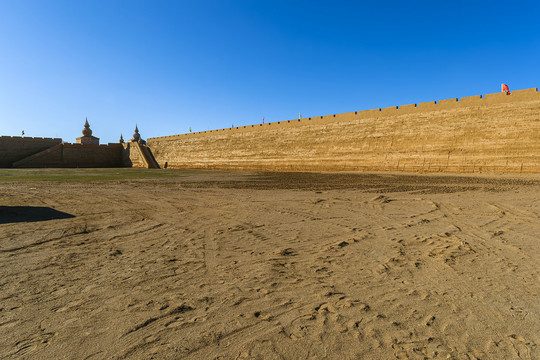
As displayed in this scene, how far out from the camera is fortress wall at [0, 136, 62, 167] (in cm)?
3819

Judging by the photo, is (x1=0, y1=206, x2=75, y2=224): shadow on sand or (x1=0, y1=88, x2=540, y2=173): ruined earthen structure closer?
(x1=0, y1=206, x2=75, y2=224): shadow on sand

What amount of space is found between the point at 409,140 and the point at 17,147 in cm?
4676

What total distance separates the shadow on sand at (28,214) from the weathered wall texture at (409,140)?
2114cm

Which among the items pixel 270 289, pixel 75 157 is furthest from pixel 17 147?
pixel 270 289

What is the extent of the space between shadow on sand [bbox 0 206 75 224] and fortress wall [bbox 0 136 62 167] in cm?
4231

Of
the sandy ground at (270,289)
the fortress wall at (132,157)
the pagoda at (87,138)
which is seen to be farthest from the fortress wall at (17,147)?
the sandy ground at (270,289)

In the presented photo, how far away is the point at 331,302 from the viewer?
2432mm

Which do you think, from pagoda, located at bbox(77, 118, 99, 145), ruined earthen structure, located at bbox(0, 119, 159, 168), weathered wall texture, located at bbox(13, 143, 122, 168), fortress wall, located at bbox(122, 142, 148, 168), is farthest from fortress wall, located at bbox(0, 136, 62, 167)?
pagoda, located at bbox(77, 118, 99, 145)

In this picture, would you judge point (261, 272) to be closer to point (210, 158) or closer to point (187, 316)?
point (187, 316)

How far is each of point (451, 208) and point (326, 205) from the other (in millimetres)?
2704

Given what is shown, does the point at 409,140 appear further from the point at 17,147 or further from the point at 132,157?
the point at 17,147

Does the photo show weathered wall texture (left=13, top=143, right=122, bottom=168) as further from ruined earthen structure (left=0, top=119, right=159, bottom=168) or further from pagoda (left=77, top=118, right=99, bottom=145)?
pagoda (left=77, top=118, right=99, bottom=145)

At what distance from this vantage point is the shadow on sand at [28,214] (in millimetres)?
5406

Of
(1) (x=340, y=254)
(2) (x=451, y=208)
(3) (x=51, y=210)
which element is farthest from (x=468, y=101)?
(3) (x=51, y=210)
